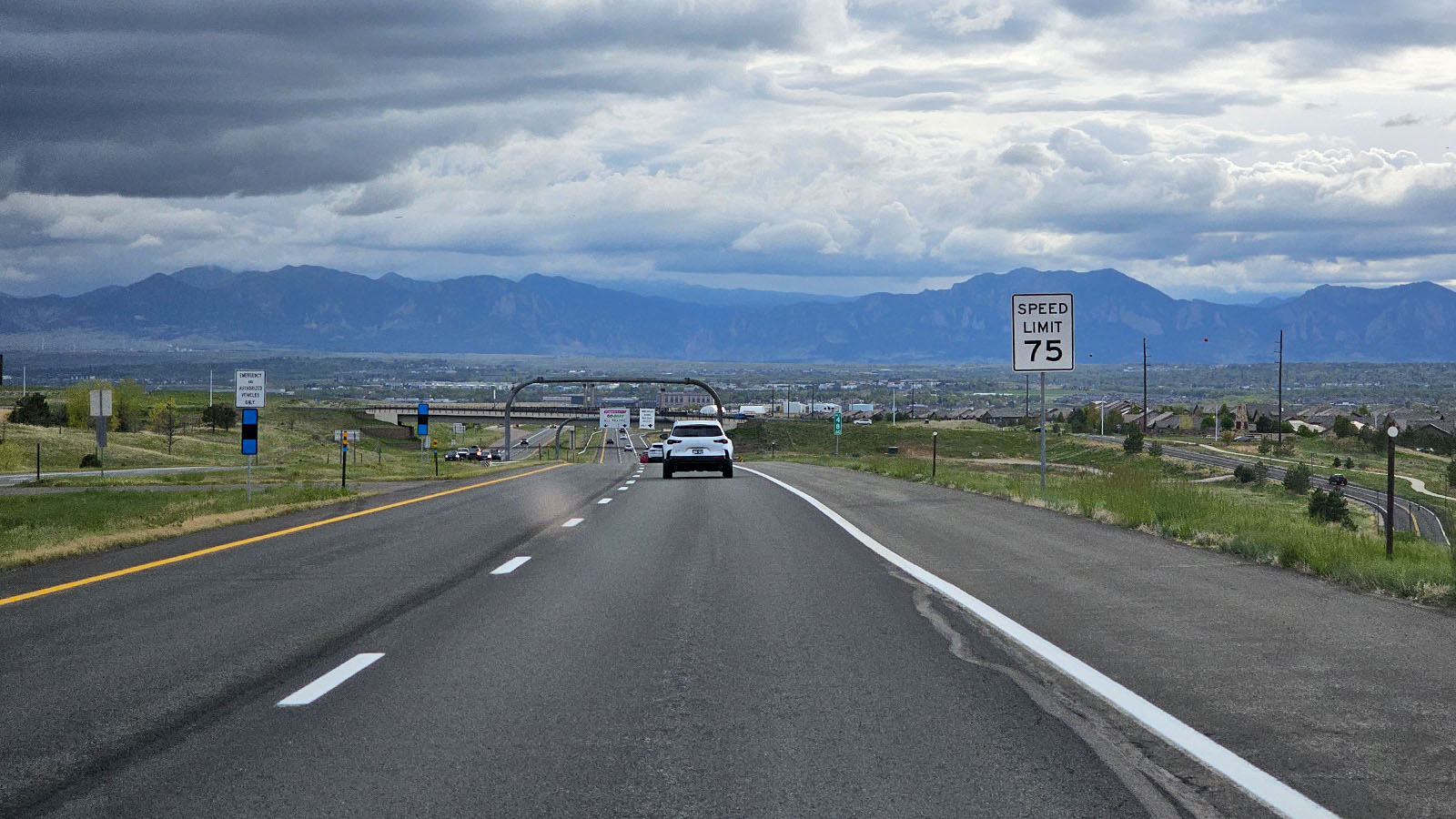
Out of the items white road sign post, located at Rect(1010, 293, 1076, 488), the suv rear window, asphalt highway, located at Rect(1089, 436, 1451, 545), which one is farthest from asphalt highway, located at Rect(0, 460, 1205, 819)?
the suv rear window

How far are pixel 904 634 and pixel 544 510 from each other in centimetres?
1362

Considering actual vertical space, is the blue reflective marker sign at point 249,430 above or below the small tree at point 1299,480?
above

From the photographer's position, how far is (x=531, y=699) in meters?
7.29

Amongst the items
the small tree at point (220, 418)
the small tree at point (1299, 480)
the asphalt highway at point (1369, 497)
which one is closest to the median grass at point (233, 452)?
the small tree at point (220, 418)

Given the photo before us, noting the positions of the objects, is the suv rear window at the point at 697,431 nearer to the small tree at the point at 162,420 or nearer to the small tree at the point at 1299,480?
the small tree at the point at 1299,480

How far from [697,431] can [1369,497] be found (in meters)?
47.2

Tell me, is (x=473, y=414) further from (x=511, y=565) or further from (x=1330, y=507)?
(x=511, y=565)

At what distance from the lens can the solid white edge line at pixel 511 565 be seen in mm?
13212

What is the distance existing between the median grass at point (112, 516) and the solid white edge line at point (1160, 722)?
10.5 metres

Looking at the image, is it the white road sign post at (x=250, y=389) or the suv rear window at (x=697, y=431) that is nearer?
the white road sign post at (x=250, y=389)

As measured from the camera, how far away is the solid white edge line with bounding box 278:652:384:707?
24.0ft

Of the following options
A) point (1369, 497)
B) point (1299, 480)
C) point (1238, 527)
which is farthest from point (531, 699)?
point (1369, 497)

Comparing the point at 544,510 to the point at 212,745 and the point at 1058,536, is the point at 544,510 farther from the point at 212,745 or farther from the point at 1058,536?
the point at 212,745

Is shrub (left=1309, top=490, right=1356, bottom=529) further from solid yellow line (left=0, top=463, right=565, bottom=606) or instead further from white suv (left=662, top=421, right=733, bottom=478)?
solid yellow line (left=0, top=463, right=565, bottom=606)
